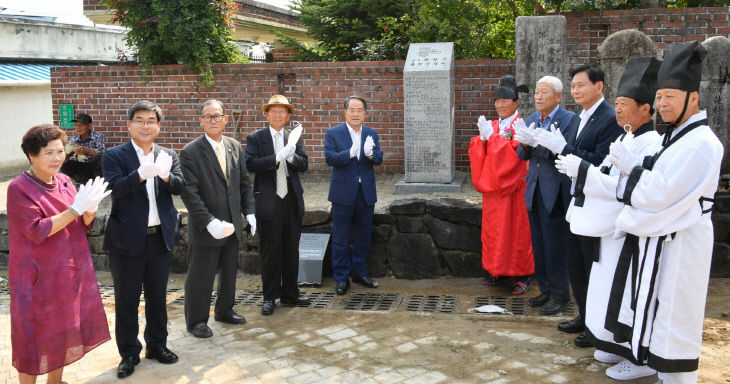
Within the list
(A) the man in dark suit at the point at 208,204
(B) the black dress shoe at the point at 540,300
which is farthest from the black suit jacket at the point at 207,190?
(B) the black dress shoe at the point at 540,300

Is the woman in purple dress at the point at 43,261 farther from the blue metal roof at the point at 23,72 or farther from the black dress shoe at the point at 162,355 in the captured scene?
the blue metal roof at the point at 23,72

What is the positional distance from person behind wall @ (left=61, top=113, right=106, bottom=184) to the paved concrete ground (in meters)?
2.97

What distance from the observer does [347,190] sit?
21.4ft

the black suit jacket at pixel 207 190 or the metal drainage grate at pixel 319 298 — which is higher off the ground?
the black suit jacket at pixel 207 190

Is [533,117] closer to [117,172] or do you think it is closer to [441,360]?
[441,360]

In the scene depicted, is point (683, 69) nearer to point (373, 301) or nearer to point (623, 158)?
point (623, 158)

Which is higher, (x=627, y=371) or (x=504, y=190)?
(x=504, y=190)

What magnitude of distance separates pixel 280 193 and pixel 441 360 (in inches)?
83.7

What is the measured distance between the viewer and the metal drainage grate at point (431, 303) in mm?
6181

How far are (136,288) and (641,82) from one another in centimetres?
360

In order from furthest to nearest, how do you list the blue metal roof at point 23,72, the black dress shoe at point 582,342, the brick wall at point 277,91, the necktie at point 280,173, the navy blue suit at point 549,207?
1. the blue metal roof at point 23,72
2. the brick wall at point 277,91
3. the necktie at point 280,173
4. the navy blue suit at point 549,207
5. the black dress shoe at point 582,342

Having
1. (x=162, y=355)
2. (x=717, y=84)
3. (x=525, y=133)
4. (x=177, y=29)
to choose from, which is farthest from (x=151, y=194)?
(x=717, y=84)

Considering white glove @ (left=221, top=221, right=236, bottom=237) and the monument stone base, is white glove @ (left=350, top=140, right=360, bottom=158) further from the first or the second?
the monument stone base

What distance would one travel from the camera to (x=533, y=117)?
6.01m
